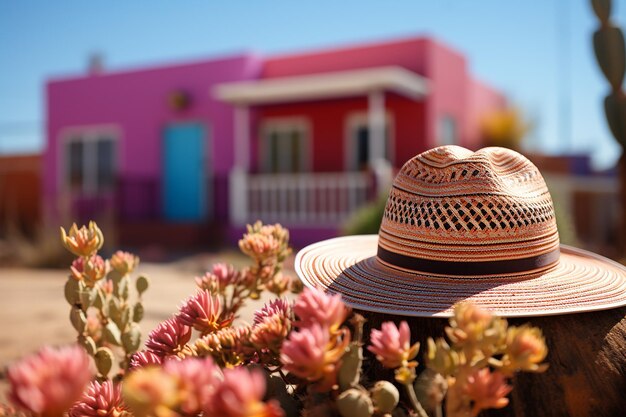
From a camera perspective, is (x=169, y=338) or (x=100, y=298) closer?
(x=169, y=338)

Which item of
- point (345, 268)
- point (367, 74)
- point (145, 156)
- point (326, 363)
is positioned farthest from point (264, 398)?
point (145, 156)

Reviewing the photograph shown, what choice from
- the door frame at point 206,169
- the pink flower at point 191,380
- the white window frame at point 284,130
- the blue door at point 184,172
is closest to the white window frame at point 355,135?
the white window frame at point 284,130

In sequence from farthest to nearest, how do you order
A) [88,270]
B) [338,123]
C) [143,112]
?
[143,112] → [338,123] → [88,270]

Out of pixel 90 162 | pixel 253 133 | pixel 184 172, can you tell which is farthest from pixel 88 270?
pixel 90 162

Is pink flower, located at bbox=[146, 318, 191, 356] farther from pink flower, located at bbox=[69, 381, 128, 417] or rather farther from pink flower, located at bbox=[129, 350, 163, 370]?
pink flower, located at bbox=[69, 381, 128, 417]

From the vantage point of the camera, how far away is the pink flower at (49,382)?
89cm

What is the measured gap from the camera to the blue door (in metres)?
16.4

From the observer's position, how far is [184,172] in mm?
16562

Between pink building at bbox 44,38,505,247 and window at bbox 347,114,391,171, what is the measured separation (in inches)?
0.9

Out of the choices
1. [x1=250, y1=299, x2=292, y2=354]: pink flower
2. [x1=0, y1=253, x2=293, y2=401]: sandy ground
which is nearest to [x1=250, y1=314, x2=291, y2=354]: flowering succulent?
[x1=250, y1=299, x2=292, y2=354]: pink flower

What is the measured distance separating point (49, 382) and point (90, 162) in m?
18.4

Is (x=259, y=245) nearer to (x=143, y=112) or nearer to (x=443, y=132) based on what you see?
(x=443, y=132)

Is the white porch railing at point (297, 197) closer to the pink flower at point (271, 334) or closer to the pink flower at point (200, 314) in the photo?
the pink flower at point (200, 314)

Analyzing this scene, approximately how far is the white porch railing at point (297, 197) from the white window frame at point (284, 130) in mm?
1385
